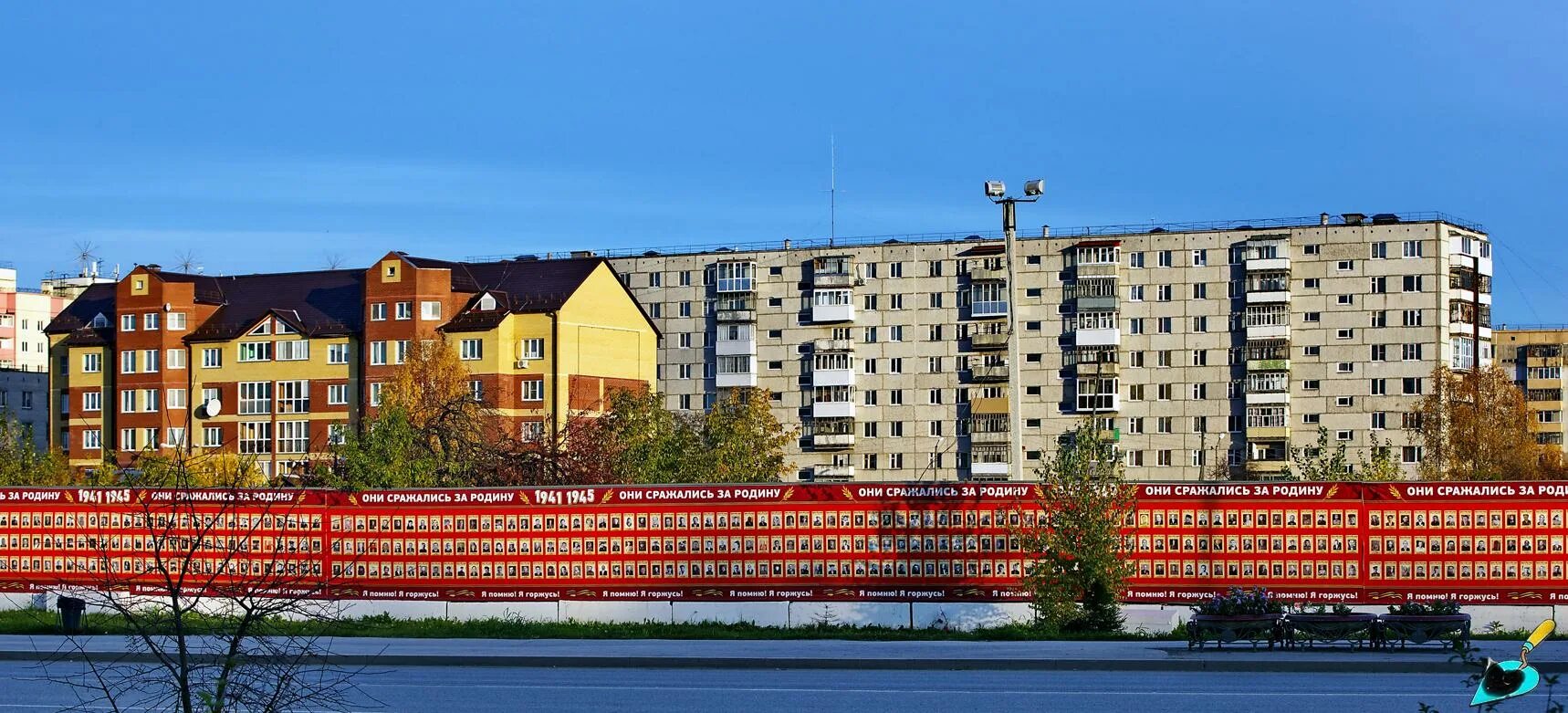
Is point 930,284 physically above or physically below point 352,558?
above

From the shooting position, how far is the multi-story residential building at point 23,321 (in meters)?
180

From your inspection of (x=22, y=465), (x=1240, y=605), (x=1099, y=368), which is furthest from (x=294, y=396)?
(x=1240, y=605)

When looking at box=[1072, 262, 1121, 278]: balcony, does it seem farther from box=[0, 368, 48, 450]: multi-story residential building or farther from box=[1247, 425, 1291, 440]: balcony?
box=[0, 368, 48, 450]: multi-story residential building

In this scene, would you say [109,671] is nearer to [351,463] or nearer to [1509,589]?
[351,463]

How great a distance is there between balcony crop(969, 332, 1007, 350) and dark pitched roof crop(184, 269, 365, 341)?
39.2m

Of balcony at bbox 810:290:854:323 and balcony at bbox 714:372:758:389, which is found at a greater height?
balcony at bbox 810:290:854:323

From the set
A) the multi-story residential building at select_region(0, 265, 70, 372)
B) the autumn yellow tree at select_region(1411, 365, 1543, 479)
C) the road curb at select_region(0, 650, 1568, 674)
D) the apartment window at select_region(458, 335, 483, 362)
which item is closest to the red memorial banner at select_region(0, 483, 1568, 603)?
the road curb at select_region(0, 650, 1568, 674)

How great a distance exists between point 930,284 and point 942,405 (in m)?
7.70

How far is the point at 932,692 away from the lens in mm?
24812

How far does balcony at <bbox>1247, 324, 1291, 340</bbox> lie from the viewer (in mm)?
115000

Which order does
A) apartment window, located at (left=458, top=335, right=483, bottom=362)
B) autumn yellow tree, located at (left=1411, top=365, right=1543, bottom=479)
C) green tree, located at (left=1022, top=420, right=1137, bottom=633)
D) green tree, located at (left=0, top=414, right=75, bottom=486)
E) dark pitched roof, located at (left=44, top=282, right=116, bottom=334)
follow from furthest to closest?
dark pitched roof, located at (left=44, top=282, right=116, bottom=334), autumn yellow tree, located at (left=1411, top=365, right=1543, bottom=479), apartment window, located at (left=458, top=335, right=483, bottom=362), green tree, located at (left=0, top=414, right=75, bottom=486), green tree, located at (left=1022, top=420, right=1137, bottom=633)

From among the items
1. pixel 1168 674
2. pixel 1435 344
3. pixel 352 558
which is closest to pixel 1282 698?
pixel 1168 674

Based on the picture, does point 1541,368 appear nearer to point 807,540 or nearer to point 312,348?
point 312,348

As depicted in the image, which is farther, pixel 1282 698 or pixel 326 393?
pixel 326 393
